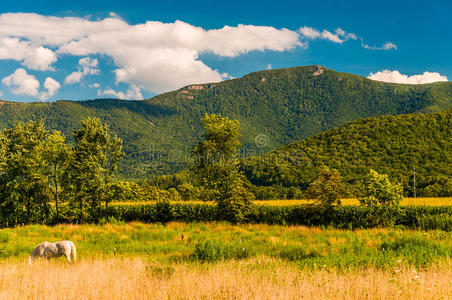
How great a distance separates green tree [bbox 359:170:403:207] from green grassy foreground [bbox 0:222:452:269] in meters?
4.11


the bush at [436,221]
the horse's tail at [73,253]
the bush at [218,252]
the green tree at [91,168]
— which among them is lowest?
the bush at [436,221]

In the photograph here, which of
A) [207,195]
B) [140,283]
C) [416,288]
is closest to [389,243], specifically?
[416,288]

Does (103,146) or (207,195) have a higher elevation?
(103,146)

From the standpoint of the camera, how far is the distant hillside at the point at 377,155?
197 ft

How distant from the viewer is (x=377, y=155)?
70.9m

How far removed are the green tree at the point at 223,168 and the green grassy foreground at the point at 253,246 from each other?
5.40 ft

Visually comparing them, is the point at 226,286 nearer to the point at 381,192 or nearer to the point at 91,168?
the point at 381,192

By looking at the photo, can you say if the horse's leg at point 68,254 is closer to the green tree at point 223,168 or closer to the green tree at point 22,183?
the green tree at point 223,168

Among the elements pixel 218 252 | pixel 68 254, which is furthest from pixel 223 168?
pixel 68 254

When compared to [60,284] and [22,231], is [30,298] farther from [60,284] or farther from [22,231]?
[22,231]

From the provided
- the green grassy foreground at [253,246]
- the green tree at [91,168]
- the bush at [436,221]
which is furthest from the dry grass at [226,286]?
the green tree at [91,168]

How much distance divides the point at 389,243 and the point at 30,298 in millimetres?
11158

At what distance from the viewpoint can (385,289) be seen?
502cm

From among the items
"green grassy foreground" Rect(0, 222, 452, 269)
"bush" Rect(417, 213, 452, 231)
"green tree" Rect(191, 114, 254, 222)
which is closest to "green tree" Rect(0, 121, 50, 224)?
"green grassy foreground" Rect(0, 222, 452, 269)
